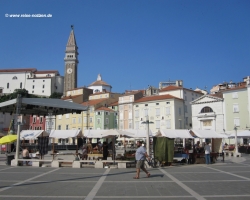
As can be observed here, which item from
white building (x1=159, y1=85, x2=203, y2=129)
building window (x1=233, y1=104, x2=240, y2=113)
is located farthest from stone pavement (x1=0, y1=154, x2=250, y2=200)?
white building (x1=159, y1=85, x2=203, y2=129)

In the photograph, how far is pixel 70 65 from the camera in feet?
417

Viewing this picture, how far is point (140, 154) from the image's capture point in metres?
13.2

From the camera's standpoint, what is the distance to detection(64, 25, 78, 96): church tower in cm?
12131

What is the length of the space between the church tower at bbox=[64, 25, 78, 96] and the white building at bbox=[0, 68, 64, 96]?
17.7ft

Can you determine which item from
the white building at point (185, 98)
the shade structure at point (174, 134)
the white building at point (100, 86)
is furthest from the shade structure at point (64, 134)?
the white building at point (100, 86)

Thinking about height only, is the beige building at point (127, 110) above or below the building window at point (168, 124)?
above

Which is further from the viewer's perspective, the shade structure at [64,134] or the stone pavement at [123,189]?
the shade structure at [64,134]

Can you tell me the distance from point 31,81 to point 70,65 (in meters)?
17.7

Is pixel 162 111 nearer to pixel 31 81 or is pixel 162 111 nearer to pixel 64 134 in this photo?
pixel 64 134

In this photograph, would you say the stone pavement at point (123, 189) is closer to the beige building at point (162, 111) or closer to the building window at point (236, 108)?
the building window at point (236, 108)

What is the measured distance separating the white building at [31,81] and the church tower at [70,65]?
5398 mm

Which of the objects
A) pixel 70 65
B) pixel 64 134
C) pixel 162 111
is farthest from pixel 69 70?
pixel 64 134

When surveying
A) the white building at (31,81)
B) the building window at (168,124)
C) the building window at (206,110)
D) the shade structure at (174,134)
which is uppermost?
the white building at (31,81)

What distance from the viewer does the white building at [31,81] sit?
120750mm
